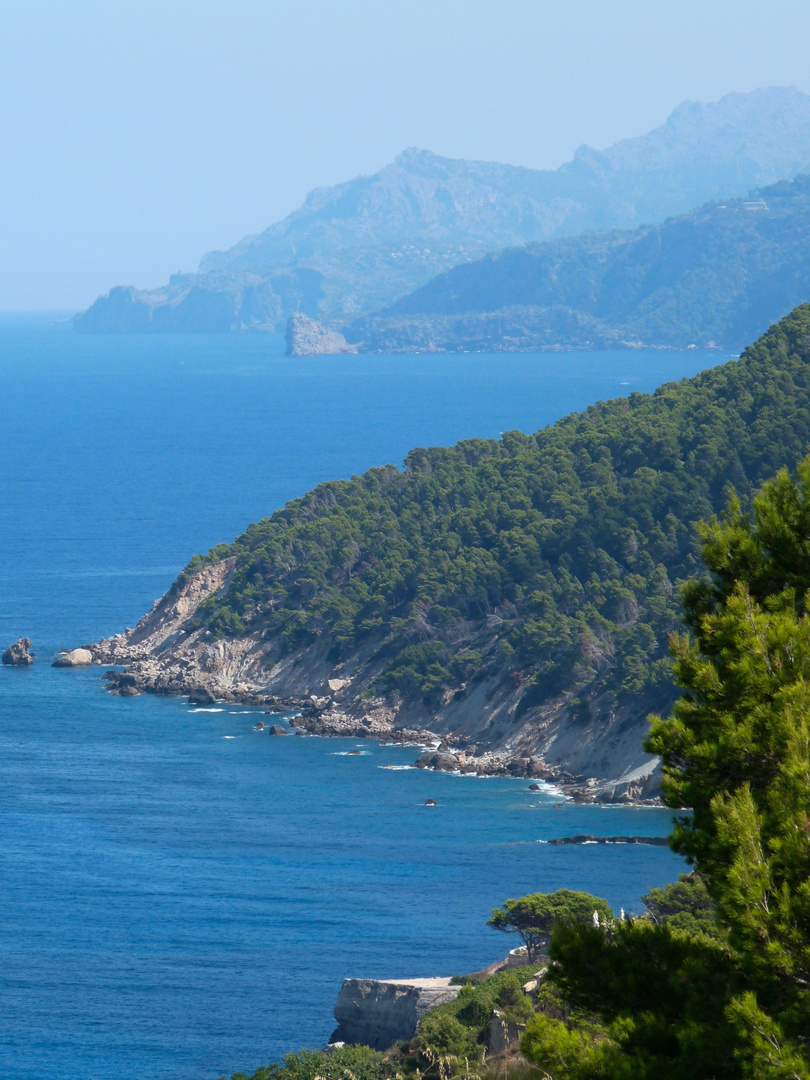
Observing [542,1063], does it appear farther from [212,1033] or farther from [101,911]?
[101,911]

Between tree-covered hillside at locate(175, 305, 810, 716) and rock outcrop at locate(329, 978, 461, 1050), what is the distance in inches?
1459

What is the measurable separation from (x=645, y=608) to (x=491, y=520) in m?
17.4

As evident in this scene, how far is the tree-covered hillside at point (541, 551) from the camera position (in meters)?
92.1

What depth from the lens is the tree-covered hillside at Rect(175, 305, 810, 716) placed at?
302ft

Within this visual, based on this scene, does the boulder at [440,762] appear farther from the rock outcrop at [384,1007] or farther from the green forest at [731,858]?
the green forest at [731,858]

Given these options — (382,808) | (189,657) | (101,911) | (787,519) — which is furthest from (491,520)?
(787,519)

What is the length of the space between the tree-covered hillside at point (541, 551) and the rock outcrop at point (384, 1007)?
37.1 m

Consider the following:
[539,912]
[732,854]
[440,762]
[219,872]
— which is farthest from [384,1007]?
[732,854]

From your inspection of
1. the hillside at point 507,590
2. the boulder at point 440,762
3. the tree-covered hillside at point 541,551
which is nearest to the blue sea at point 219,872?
the boulder at point 440,762

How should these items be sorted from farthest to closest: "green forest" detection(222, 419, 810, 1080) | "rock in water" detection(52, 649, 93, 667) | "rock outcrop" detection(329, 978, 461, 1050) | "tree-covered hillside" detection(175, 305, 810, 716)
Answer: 1. "rock in water" detection(52, 649, 93, 667)
2. "tree-covered hillside" detection(175, 305, 810, 716)
3. "rock outcrop" detection(329, 978, 461, 1050)
4. "green forest" detection(222, 419, 810, 1080)

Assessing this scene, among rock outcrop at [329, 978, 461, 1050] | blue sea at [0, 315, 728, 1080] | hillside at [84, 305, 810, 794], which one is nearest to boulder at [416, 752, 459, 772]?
hillside at [84, 305, 810, 794]

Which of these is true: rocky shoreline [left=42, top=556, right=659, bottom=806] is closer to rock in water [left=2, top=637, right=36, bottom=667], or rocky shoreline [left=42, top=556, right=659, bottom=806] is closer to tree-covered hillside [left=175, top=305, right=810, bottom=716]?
tree-covered hillside [left=175, top=305, right=810, bottom=716]

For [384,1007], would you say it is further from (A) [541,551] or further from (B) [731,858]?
(A) [541,551]

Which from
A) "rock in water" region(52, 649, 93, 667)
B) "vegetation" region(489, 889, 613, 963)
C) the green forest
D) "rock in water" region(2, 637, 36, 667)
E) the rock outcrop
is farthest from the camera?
"rock in water" region(2, 637, 36, 667)
